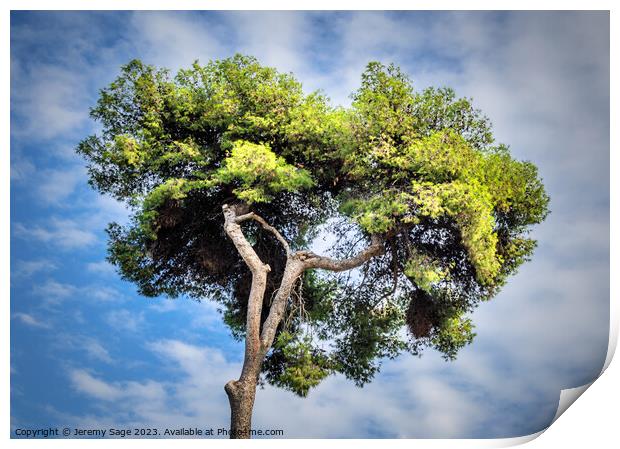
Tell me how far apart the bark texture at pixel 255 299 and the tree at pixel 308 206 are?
0.06ft

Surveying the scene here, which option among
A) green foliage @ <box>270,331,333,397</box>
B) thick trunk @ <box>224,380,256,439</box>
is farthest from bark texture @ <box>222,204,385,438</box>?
green foliage @ <box>270,331,333,397</box>

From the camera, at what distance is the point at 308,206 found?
28.3 feet

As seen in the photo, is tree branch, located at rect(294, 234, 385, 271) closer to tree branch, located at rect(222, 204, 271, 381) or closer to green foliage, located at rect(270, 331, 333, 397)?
tree branch, located at rect(222, 204, 271, 381)

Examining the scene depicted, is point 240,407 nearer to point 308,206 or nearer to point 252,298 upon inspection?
point 252,298

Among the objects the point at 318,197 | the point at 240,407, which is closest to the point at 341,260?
the point at 318,197

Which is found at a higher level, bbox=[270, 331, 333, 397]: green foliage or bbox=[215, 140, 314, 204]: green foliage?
bbox=[215, 140, 314, 204]: green foliage

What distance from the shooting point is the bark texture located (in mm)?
6828

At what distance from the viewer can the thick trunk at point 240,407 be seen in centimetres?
678

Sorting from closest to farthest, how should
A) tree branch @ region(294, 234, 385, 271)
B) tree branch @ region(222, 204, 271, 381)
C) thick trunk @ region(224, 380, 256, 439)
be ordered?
1. thick trunk @ region(224, 380, 256, 439)
2. tree branch @ region(222, 204, 271, 381)
3. tree branch @ region(294, 234, 385, 271)

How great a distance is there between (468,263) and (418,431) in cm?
225

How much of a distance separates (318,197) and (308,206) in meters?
0.23

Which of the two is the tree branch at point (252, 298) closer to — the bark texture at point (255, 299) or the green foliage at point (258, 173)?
the bark texture at point (255, 299)

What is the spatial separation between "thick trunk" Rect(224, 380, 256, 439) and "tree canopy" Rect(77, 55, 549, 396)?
22.2 inches
